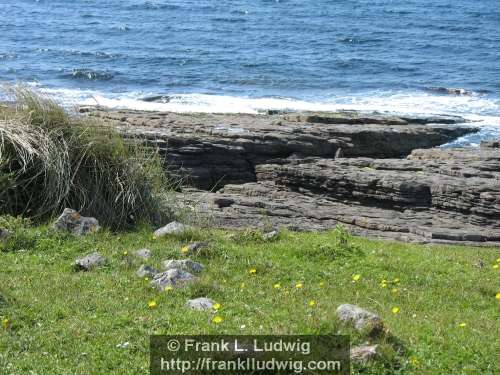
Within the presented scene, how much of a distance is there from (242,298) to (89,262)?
2604 millimetres

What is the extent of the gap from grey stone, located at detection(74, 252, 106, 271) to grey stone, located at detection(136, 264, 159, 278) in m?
0.70

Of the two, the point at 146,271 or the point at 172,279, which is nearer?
the point at 172,279

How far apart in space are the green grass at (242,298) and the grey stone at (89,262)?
0.16 metres

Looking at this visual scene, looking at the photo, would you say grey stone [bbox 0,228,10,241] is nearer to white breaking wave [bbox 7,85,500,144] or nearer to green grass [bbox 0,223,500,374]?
green grass [bbox 0,223,500,374]

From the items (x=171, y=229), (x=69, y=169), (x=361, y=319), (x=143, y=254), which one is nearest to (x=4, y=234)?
(x=69, y=169)

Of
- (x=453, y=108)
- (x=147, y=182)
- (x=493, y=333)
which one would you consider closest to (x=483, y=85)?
(x=453, y=108)

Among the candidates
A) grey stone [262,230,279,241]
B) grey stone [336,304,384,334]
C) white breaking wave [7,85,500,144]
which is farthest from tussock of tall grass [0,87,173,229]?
white breaking wave [7,85,500,144]

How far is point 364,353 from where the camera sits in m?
7.63

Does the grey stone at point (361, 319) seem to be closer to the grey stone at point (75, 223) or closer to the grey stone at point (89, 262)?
the grey stone at point (89, 262)

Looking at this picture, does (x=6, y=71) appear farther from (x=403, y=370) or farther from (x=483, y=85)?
(x=403, y=370)

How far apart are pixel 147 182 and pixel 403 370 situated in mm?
8099

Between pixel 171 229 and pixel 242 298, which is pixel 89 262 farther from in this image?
pixel 242 298

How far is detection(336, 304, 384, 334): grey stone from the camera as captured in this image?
26.4 feet

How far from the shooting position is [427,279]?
11.7 m
